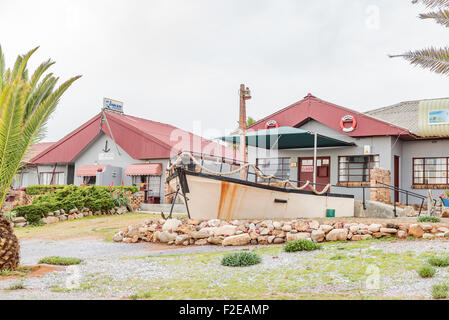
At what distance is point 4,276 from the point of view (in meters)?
6.88

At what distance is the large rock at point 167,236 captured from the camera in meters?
11.1

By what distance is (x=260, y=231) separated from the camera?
10.6 metres

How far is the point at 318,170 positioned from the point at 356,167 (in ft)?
5.92

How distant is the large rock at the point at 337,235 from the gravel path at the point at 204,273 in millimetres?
661

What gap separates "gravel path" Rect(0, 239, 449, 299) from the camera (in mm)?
5809

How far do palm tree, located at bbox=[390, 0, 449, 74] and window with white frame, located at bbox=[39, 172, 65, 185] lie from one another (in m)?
25.7

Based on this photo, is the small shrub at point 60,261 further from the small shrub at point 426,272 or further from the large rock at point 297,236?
the small shrub at point 426,272

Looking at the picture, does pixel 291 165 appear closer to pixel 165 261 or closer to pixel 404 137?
pixel 404 137

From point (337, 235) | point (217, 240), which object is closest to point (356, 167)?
point (337, 235)

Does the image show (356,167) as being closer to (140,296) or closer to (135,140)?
(135,140)

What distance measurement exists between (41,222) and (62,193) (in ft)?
9.15

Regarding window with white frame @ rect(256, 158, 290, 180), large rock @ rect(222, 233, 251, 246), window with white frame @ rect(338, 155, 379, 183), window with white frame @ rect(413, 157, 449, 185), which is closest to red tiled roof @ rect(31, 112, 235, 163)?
window with white frame @ rect(256, 158, 290, 180)

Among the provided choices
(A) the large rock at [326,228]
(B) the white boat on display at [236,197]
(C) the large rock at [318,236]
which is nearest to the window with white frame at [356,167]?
(B) the white boat on display at [236,197]

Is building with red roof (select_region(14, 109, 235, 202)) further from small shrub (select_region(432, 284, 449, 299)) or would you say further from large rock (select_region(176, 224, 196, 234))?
small shrub (select_region(432, 284, 449, 299))
